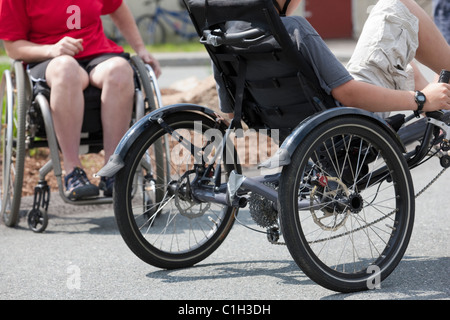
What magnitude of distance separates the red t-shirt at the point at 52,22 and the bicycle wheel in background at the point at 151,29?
17.4 metres

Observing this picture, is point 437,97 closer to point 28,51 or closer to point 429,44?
point 429,44

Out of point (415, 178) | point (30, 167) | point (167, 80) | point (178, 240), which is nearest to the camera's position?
point (178, 240)

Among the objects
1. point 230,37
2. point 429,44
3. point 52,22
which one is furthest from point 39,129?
point 429,44

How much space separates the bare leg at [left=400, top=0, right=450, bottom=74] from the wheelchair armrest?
851mm

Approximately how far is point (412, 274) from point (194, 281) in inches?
37.5

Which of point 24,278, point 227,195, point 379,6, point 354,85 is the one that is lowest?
point 24,278

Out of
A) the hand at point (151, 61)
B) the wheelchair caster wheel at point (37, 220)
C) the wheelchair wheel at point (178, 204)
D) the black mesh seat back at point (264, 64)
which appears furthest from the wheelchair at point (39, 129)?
the black mesh seat back at point (264, 64)

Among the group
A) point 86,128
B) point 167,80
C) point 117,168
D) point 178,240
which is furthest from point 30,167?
point 167,80

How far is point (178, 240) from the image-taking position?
466 centimetres

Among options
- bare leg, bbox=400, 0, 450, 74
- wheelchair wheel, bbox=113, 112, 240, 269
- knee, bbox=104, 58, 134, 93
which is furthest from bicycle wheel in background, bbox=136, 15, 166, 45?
bare leg, bbox=400, 0, 450, 74

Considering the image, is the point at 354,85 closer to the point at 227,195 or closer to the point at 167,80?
the point at 227,195

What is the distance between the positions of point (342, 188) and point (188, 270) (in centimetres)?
88

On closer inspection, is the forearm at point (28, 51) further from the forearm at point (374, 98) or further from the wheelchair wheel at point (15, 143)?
the forearm at point (374, 98)

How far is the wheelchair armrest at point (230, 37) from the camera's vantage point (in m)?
3.58
